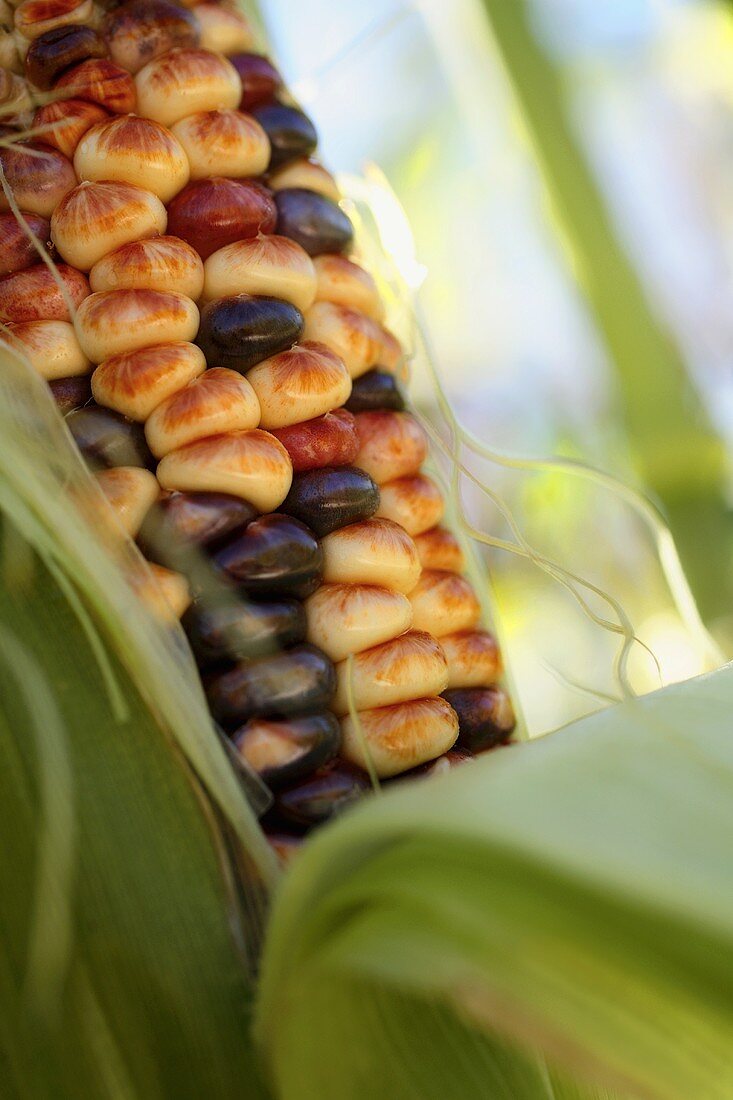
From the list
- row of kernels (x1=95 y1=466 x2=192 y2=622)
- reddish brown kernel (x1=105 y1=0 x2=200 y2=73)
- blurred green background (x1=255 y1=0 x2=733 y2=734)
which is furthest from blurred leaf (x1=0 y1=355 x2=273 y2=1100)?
blurred green background (x1=255 y1=0 x2=733 y2=734)

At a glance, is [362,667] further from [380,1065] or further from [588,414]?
[588,414]

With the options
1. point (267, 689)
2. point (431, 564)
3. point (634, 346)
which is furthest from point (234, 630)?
point (634, 346)

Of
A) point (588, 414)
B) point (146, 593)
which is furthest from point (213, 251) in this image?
point (588, 414)

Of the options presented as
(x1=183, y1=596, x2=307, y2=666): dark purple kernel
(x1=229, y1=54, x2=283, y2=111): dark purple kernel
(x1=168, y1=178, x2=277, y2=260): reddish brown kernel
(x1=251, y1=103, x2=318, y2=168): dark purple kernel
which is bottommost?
(x1=183, y1=596, x2=307, y2=666): dark purple kernel

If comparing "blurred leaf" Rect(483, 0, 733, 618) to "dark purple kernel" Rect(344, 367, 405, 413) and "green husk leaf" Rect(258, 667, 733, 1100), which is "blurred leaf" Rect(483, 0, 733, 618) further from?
"green husk leaf" Rect(258, 667, 733, 1100)

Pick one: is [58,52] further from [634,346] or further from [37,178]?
[634,346]

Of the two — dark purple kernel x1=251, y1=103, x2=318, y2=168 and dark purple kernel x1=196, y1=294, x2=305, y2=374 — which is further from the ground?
dark purple kernel x1=251, y1=103, x2=318, y2=168

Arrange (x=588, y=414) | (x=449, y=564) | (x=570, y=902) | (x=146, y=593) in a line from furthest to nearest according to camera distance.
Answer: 1. (x=588, y=414)
2. (x=449, y=564)
3. (x=146, y=593)
4. (x=570, y=902)
